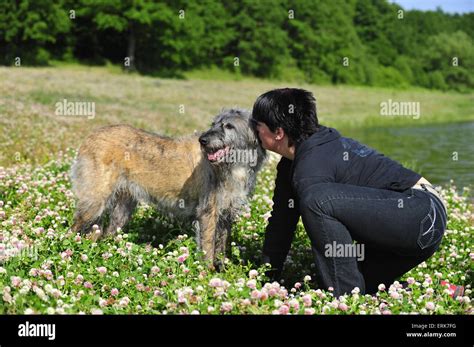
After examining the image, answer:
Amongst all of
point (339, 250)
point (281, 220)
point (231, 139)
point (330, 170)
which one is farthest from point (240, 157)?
point (339, 250)

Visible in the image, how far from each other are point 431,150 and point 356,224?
60.0 feet

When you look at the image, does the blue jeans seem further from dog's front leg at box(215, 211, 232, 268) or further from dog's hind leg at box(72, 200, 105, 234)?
dog's hind leg at box(72, 200, 105, 234)

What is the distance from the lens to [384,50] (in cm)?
9956

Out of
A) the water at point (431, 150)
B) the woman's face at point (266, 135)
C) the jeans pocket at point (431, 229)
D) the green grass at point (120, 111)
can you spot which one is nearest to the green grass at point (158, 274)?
the jeans pocket at point (431, 229)

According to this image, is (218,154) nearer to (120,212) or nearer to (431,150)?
(120,212)

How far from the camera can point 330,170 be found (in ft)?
17.1

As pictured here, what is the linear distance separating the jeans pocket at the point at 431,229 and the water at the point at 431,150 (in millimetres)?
9084

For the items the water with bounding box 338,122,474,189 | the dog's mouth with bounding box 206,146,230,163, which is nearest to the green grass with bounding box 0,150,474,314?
the dog's mouth with bounding box 206,146,230,163

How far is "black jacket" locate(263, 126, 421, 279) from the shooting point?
5.14 meters

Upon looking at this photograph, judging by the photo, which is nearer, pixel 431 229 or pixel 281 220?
pixel 431 229
